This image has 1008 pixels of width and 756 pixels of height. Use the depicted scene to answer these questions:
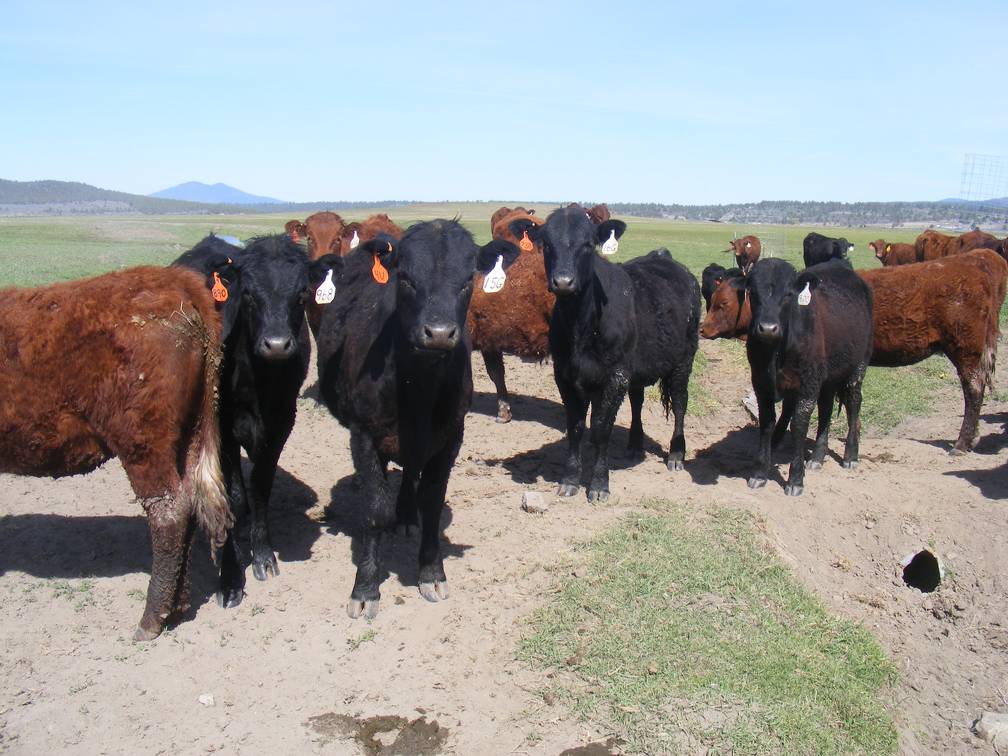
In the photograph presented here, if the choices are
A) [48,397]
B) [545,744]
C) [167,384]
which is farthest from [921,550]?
[48,397]

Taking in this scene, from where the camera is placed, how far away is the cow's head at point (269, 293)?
6051mm

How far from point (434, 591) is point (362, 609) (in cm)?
54

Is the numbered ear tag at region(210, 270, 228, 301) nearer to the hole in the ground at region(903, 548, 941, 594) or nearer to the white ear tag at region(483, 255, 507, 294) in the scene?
the white ear tag at region(483, 255, 507, 294)

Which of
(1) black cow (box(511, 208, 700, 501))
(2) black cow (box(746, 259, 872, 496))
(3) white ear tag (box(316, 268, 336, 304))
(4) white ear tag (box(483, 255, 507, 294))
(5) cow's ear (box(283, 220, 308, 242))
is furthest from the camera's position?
(5) cow's ear (box(283, 220, 308, 242))

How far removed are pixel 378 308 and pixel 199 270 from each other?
164cm

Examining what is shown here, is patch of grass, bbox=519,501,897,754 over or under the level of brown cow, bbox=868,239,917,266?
under

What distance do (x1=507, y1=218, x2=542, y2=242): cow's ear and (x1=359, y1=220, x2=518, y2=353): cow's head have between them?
8.60ft

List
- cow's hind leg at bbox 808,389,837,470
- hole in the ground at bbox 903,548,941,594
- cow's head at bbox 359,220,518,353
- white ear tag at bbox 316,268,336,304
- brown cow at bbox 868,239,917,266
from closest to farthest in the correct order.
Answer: cow's head at bbox 359,220,518,353 < white ear tag at bbox 316,268,336,304 < hole in the ground at bbox 903,548,941,594 < cow's hind leg at bbox 808,389,837,470 < brown cow at bbox 868,239,917,266

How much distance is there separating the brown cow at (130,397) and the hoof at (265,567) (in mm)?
725

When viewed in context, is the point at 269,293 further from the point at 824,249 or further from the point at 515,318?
the point at 824,249

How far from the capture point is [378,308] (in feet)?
21.1

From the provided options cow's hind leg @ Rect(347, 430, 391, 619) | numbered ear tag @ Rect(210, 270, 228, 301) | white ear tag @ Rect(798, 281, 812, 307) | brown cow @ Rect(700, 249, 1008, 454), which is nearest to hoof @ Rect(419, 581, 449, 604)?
cow's hind leg @ Rect(347, 430, 391, 619)

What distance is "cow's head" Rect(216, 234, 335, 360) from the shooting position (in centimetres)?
605

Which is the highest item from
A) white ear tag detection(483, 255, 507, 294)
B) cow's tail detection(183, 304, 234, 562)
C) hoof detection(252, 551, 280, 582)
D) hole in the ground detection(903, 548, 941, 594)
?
white ear tag detection(483, 255, 507, 294)
